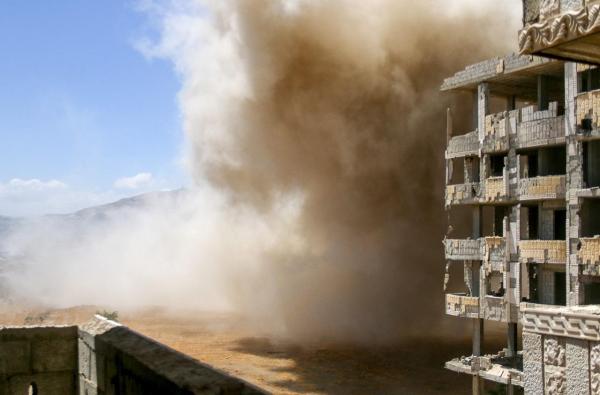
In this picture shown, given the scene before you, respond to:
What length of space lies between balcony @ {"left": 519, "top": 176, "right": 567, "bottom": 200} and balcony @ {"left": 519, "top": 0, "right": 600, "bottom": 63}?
41.9 ft

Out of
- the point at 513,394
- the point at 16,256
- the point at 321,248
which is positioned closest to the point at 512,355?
the point at 513,394

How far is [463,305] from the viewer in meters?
22.1

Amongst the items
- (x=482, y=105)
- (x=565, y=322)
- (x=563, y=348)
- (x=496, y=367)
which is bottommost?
(x=496, y=367)

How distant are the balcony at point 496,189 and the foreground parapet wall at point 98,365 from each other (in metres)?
16.3

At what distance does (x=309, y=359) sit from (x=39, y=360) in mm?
21718

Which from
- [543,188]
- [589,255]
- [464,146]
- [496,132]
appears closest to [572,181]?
[543,188]

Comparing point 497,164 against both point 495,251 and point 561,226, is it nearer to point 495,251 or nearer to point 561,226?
point 495,251

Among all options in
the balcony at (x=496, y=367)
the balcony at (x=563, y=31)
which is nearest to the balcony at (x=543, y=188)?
the balcony at (x=496, y=367)

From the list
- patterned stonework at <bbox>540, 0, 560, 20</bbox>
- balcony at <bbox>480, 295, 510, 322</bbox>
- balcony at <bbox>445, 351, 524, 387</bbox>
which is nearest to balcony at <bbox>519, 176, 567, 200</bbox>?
balcony at <bbox>480, 295, 510, 322</bbox>

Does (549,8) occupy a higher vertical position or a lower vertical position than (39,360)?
higher

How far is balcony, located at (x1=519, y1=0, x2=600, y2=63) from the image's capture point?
19.2 ft

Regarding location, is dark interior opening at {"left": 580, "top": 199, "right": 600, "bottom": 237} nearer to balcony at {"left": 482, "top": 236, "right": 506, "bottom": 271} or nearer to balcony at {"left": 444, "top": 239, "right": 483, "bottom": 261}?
balcony at {"left": 482, "top": 236, "right": 506, "bottom": 271}

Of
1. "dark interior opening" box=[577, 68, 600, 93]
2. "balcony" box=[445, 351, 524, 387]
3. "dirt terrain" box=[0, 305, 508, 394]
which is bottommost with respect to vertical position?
"dirt terrain" box=[0, 305, 508, 394]

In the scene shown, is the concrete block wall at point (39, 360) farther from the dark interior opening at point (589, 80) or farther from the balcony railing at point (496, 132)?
the balcony railing at point (496, 132)
